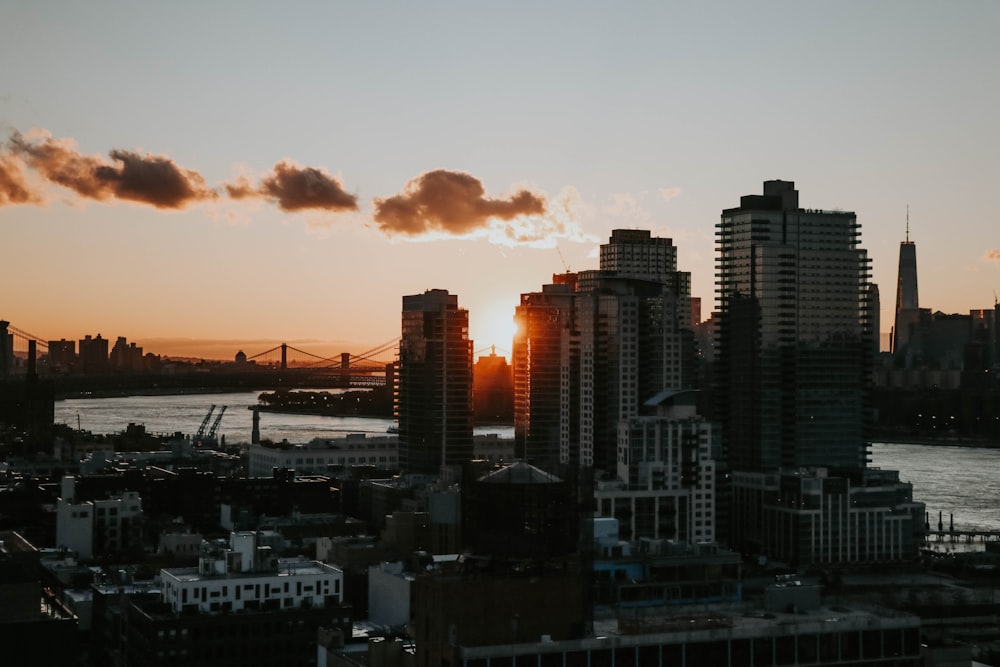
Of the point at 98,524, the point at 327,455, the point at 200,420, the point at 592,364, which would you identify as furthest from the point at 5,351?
the point at 98,524

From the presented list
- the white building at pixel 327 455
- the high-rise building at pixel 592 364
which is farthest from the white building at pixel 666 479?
the white building at pixel 327 455

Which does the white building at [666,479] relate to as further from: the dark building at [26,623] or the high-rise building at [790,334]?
the dark building at [26,623]

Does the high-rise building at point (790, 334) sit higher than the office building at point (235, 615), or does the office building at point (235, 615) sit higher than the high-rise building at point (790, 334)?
the high-rise building at point (790, 334)

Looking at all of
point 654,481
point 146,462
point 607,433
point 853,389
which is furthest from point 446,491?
point 853,389

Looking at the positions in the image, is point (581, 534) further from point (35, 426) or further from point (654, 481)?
point (35, 426)

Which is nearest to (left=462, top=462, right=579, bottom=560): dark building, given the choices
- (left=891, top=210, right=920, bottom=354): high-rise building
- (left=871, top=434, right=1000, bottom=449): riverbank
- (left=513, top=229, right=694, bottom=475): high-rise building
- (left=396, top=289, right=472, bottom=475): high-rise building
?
(left=513, top=229, right=694, bottom=475): high-rise building

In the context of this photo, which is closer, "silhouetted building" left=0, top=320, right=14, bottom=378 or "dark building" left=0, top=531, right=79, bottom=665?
"dark building" left=0, top=531, right=79, bottom=665

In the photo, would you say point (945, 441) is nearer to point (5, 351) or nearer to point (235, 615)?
point (5, 351)

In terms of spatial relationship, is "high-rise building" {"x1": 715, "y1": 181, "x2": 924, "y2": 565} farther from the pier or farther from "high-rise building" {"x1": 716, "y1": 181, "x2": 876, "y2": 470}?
the pier
